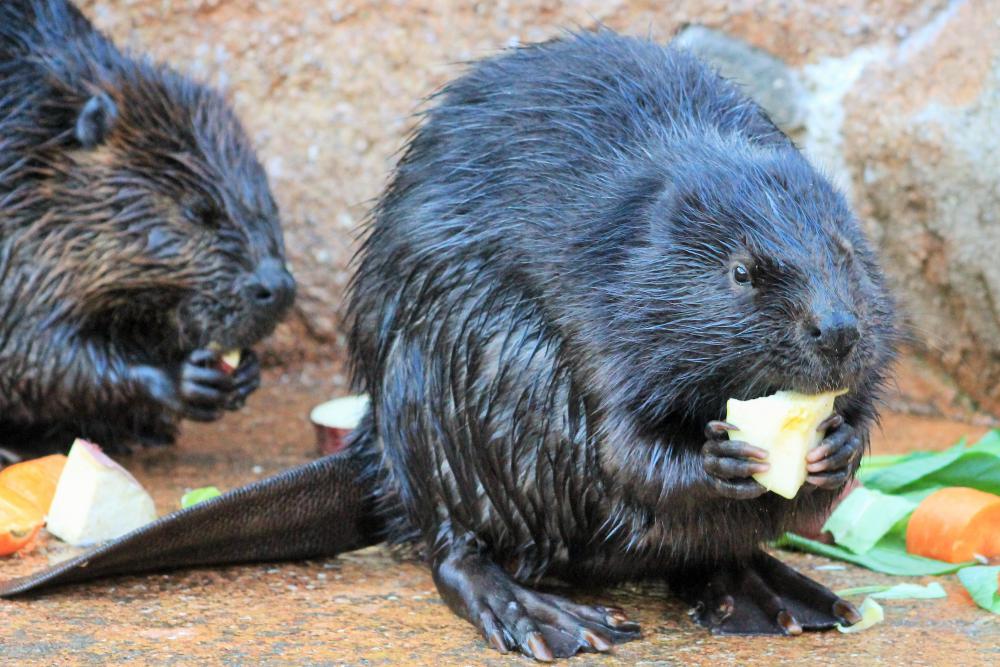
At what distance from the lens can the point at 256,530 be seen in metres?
3.13

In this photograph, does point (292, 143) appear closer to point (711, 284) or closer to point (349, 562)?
point (349, 562)

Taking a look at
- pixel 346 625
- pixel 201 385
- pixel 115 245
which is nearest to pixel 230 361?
pixel 201 385

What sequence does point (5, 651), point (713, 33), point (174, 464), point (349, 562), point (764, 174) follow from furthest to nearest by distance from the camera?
1. point (713, 33)
2. point (174, 464)
3. point (349, 562)
4. point (764, 174)
5. point (5, 651)

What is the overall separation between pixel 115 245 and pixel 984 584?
233cm

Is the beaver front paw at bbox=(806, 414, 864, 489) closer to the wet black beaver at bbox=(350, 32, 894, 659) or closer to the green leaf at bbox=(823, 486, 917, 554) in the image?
the wet black beaver at bbox=(350, 32, 894, 659)

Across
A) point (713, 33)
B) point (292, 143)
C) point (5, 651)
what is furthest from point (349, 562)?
point (713, 33)

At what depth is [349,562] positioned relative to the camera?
3.33 metres

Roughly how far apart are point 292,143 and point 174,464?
4.26ft

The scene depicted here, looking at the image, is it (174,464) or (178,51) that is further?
(178,51)

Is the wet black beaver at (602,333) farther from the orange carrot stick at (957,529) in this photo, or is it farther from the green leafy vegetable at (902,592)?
the orange carrot stick at (957,529)

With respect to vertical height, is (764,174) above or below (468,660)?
above

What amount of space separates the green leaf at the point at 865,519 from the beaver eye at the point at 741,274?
993 millimetres

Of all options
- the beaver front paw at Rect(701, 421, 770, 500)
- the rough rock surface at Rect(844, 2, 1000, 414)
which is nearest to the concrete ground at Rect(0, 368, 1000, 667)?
the beaver front paw at Rect(701, 421, 770, 500)

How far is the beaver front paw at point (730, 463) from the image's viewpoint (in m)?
2.53
